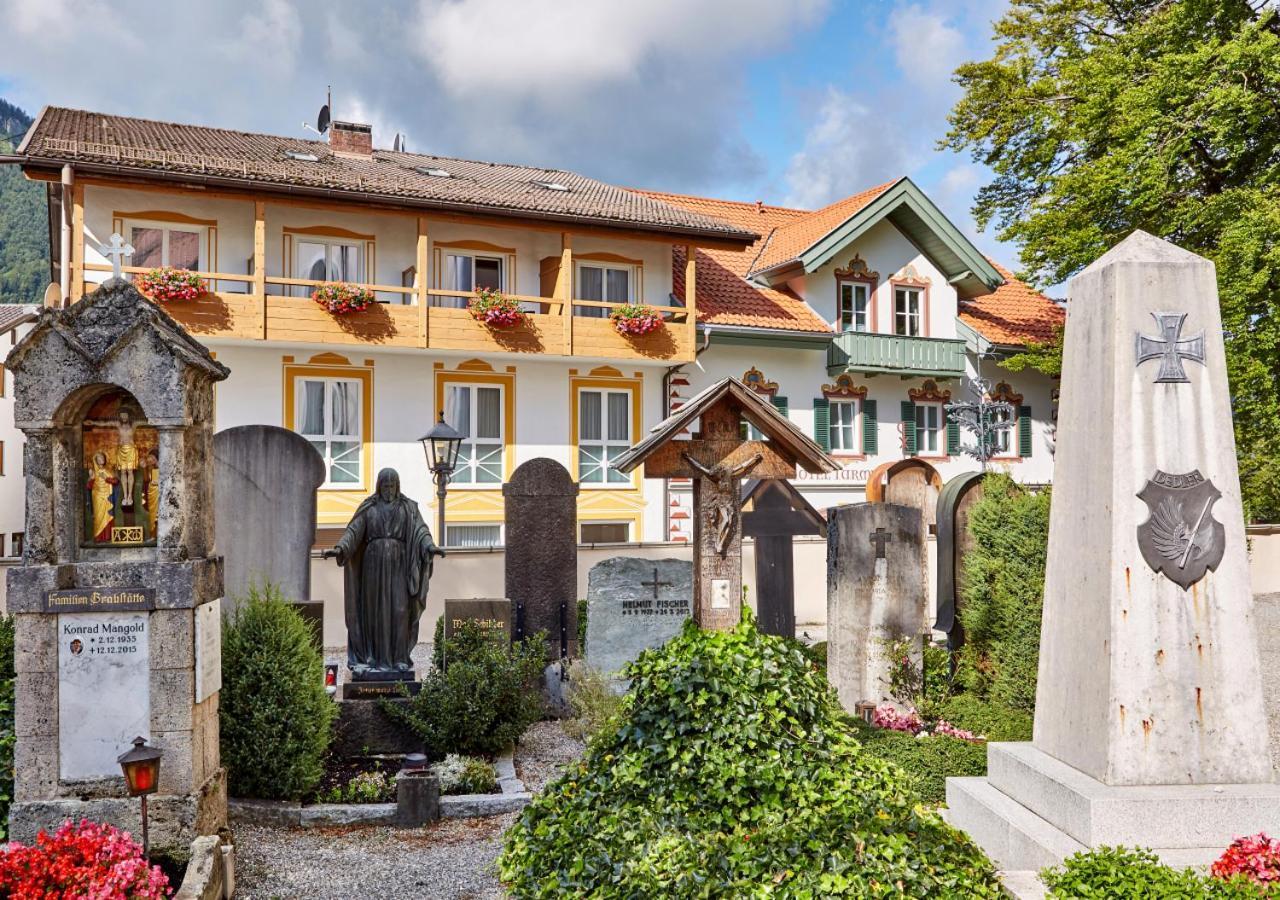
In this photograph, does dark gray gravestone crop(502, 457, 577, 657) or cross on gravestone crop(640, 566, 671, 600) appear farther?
dark gray gravestone crop(502, 457, 577, 657)

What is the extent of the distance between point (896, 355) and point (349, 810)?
20.6 metres

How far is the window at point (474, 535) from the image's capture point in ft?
71.3

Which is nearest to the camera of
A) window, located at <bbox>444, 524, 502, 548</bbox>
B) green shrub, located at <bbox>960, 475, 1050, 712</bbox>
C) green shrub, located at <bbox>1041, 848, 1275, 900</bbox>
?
green shrub, located at <bbox>1041, 848, 1275, 900</bbox>

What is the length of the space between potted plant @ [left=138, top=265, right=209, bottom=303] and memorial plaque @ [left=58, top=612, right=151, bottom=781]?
14097mm

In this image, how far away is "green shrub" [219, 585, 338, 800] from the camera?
703cm

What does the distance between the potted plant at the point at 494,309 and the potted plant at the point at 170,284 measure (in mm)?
5404

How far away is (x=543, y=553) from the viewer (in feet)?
41.9

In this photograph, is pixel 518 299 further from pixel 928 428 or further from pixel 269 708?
pixel 269 708

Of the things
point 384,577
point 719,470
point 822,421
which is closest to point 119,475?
point 384,577

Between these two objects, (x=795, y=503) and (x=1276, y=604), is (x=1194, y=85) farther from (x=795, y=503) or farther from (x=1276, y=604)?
(x=795, y=503)

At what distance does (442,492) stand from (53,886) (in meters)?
10.2

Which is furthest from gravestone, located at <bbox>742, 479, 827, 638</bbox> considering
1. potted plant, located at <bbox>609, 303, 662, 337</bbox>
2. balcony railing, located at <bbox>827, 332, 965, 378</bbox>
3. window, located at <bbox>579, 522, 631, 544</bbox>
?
balcony railing, located at <bbox>827, 332, 965, 378</bbox>

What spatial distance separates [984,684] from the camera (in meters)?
9.73

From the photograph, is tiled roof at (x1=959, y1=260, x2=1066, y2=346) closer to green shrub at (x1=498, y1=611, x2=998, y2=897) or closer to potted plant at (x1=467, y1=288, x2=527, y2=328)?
potted plant at (x1=467, y1=288, x2=527, y2=328)
